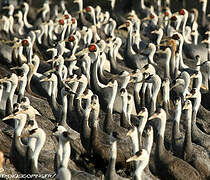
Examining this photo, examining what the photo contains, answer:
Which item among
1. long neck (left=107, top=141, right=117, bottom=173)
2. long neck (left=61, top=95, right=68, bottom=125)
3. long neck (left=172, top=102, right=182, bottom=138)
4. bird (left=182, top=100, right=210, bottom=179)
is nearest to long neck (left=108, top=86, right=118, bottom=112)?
long neck (left=61, top=95, right=68, bottom=125)

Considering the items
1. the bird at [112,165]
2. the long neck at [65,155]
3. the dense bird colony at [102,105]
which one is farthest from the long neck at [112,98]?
the long neck at [65,155]

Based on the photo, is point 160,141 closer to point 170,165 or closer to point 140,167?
point 170,165

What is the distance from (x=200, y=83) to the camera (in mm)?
18922

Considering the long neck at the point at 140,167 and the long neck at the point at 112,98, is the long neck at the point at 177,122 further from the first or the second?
the long neck at the point at 140,167

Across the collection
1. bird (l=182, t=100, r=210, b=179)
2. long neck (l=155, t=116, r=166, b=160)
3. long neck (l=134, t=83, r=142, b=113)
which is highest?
long neck (l=134, t=83, r=142, b=113)

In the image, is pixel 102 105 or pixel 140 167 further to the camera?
pixel 102 105

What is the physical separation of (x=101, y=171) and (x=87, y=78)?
4.94 meters

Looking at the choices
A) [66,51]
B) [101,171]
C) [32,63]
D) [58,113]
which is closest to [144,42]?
[66,51]

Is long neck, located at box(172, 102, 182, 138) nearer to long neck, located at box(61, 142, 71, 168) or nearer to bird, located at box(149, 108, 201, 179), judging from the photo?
bird, located at box(149, 108, 201, 179)

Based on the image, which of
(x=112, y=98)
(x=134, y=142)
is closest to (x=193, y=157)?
(x=134, y=142)

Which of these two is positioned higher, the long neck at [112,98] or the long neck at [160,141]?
the long neck at [112,98]

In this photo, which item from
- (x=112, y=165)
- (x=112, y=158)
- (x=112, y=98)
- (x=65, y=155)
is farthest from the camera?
(x=112, y=98)

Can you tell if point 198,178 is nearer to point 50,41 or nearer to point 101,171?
point 101,171

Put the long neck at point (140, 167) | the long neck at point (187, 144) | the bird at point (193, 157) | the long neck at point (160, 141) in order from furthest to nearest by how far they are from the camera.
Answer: the long neck at point (187, 144) → the bird at point (193, 157) → the long neck at point (160, 141) → the long neck at point (140, 167)
